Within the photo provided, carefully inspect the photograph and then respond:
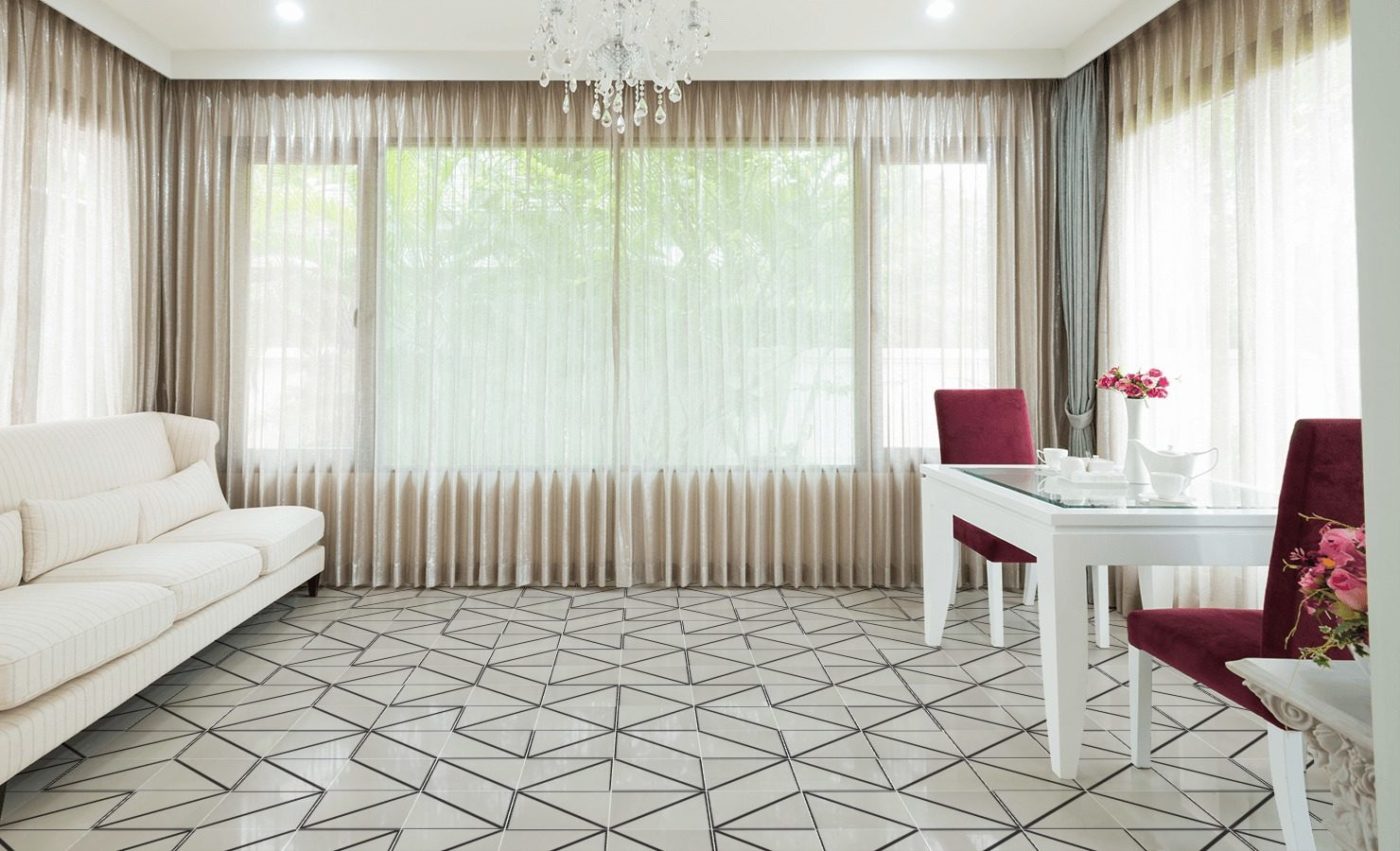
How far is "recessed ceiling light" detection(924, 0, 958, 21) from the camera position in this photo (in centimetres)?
361

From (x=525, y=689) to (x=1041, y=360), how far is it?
10.4 feet

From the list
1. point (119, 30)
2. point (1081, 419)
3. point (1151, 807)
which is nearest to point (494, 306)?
point (119, 30)

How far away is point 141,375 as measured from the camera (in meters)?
4.09

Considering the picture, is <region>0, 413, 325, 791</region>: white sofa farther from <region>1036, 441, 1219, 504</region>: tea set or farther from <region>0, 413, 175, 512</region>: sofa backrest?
<region>1036, 441, 1219, 504</region>: tea set

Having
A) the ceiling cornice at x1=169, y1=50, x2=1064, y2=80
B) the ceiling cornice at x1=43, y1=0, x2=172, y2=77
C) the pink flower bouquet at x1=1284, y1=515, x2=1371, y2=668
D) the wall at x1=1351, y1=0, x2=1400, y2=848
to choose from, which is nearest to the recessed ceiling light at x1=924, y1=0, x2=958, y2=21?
the ceiling cornice at x1=169, y1=50, x2=1064, y2=80

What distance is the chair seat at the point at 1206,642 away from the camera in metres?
1.80

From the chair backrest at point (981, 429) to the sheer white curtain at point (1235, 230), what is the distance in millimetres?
619

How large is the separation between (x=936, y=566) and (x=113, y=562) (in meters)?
3.11

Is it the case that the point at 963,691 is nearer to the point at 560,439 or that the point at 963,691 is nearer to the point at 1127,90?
the point at 560,439

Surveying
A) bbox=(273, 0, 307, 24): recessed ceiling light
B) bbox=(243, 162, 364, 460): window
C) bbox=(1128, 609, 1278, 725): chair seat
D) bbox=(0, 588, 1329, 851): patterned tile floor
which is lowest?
bbox=(0, 588, 1329, 851): patterned tile floor

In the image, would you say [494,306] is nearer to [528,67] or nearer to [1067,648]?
[528,67]

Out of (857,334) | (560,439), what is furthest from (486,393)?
(857,334)

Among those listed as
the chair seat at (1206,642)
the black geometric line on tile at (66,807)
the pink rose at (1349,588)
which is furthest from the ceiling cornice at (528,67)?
the pink rose at (1349,588)

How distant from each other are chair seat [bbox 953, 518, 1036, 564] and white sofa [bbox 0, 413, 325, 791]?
9.88ft
